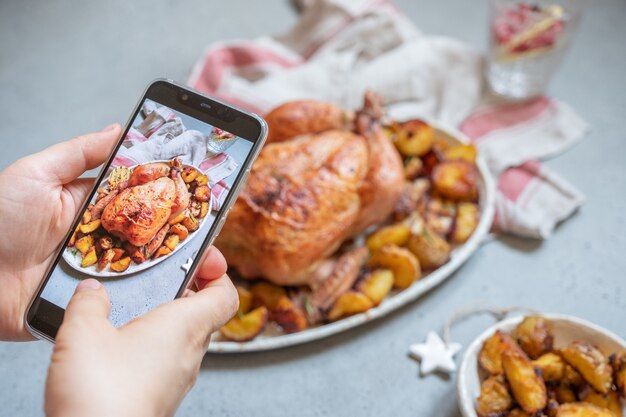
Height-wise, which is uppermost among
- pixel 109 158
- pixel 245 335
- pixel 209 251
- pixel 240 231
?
pixel 109 158

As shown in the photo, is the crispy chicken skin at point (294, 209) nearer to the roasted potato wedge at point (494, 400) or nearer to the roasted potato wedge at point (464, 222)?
the roasted potato wedge at point (464, 222)

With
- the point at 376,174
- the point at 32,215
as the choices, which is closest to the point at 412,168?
the point at 376,174

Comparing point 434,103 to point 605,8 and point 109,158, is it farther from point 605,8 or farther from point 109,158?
point 109,158

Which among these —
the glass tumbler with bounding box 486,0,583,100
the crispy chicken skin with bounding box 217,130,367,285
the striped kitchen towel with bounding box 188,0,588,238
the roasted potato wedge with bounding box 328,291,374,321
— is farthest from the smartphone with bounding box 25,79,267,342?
the glass tumbler with bounding box 486,0,583,100

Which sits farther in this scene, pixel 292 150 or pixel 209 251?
pixel 292 150

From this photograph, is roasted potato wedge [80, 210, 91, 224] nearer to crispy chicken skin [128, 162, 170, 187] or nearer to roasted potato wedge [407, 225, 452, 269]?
crispy chicken skin [128, 162, 170, 187]

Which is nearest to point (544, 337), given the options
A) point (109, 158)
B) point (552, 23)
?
point (109, 158)

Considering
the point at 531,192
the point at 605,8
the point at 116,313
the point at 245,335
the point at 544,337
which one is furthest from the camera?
the point at 605,8
